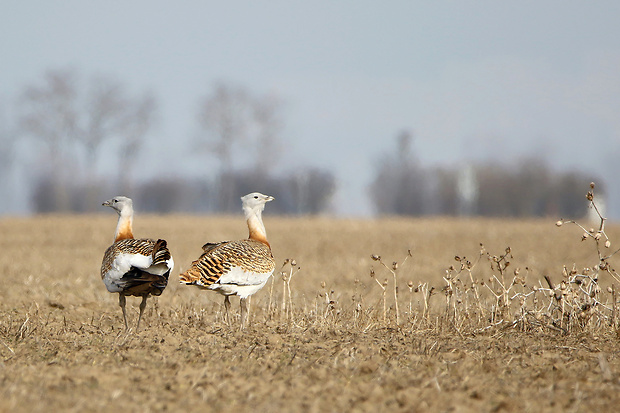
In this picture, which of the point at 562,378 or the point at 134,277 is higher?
the point at 134,277

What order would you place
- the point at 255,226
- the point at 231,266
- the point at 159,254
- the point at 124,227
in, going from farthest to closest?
the point at 124,227 → the point at 255,226 → the point at 159,254 → the point at 231,266

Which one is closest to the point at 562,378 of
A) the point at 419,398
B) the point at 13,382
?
the point at 419,398

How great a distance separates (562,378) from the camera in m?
5.34

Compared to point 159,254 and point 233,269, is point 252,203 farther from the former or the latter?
point 159,254

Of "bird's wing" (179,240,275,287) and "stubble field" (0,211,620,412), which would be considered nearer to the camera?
"stubble field" (0,211,620,412)

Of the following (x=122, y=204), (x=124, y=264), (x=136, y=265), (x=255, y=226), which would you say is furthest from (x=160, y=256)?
(x=122, y=204)

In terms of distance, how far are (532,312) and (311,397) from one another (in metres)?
3.57

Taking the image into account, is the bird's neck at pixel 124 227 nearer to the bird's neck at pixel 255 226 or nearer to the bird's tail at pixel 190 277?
the bird's neck at pixel 255 226

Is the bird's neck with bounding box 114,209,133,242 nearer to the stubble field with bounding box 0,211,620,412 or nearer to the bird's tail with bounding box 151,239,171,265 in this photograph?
the stubble field with bounding box 0,211,620,412

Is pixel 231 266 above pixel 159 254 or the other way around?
the other way around

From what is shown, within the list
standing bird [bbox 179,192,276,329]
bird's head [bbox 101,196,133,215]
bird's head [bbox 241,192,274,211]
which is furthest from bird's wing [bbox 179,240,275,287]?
bird's head [bbox 101,196,133,215]

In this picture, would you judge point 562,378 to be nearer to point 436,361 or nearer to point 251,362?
point 436,361

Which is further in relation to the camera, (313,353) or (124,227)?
(124,227)

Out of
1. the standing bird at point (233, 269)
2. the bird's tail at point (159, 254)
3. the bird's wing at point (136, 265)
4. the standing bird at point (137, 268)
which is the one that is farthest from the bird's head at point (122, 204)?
the standing bird at point (233, 269)
